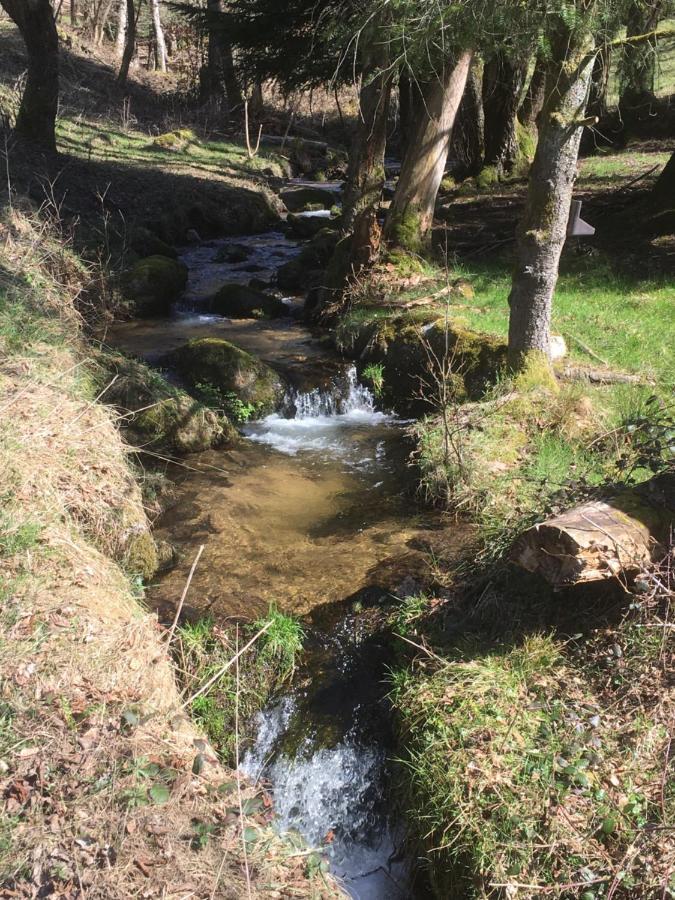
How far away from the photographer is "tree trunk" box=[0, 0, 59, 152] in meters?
13.9

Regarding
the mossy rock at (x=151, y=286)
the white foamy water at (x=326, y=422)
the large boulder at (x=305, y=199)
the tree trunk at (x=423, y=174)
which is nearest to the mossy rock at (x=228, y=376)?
the white foamy water at (x=326, y=422)

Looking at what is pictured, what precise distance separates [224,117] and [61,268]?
60.5 feet

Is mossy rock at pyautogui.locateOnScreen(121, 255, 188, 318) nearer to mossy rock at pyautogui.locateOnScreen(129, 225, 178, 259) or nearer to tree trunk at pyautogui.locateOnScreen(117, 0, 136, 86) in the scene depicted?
mossy rock at pyautogui.locateOnScreen(129, 225, 178, 259)

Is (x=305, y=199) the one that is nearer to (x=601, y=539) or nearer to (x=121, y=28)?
(x=121, y=28)

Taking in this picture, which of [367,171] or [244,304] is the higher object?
[367,171]

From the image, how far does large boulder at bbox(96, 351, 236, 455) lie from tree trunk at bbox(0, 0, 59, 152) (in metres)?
9.40

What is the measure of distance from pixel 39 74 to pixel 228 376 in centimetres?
972

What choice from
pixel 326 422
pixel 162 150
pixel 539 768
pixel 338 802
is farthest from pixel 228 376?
pixel 162 150

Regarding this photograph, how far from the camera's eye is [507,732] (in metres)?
3.77

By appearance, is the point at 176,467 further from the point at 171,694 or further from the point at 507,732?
the point at 507,732

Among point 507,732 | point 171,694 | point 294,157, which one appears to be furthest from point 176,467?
point 294,157

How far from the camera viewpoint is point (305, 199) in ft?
67.7

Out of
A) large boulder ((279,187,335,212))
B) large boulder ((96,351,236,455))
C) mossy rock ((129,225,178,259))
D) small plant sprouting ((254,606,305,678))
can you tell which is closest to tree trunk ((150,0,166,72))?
large boulder ((279,187,335,212))

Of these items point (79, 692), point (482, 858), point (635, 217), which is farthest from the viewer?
point (635, 217)
